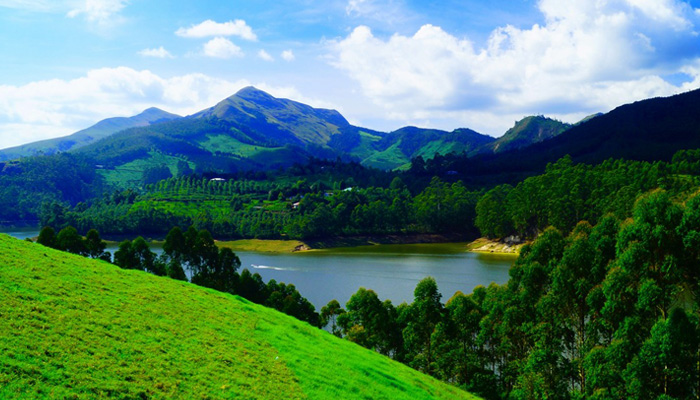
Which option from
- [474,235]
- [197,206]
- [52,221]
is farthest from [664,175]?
[52,221]

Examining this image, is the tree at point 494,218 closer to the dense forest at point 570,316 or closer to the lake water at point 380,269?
the lake water at point 380,269

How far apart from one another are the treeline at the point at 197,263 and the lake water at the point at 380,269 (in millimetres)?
12609

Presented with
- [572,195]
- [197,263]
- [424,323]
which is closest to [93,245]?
[197,263]

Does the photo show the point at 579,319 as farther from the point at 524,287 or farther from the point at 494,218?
the point at 494,218

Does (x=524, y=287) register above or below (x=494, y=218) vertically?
below

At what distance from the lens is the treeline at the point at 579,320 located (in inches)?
977

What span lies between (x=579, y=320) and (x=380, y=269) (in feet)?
220

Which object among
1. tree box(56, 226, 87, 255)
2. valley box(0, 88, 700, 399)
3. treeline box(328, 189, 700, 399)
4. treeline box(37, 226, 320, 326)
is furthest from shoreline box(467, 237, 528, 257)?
tree box(56, 226, 87, 255)

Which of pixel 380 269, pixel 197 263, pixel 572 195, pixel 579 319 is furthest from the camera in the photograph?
pixel 572 195

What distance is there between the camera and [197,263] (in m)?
64.4

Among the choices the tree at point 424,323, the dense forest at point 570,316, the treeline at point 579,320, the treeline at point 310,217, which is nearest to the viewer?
the treeline at point 579,320

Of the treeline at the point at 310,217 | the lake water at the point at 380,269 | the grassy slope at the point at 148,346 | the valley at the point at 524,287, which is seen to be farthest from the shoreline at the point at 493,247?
the grassy slope at the point at 148,346

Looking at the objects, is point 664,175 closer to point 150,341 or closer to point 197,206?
point 150,341

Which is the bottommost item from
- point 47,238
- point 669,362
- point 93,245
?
point 669,362
